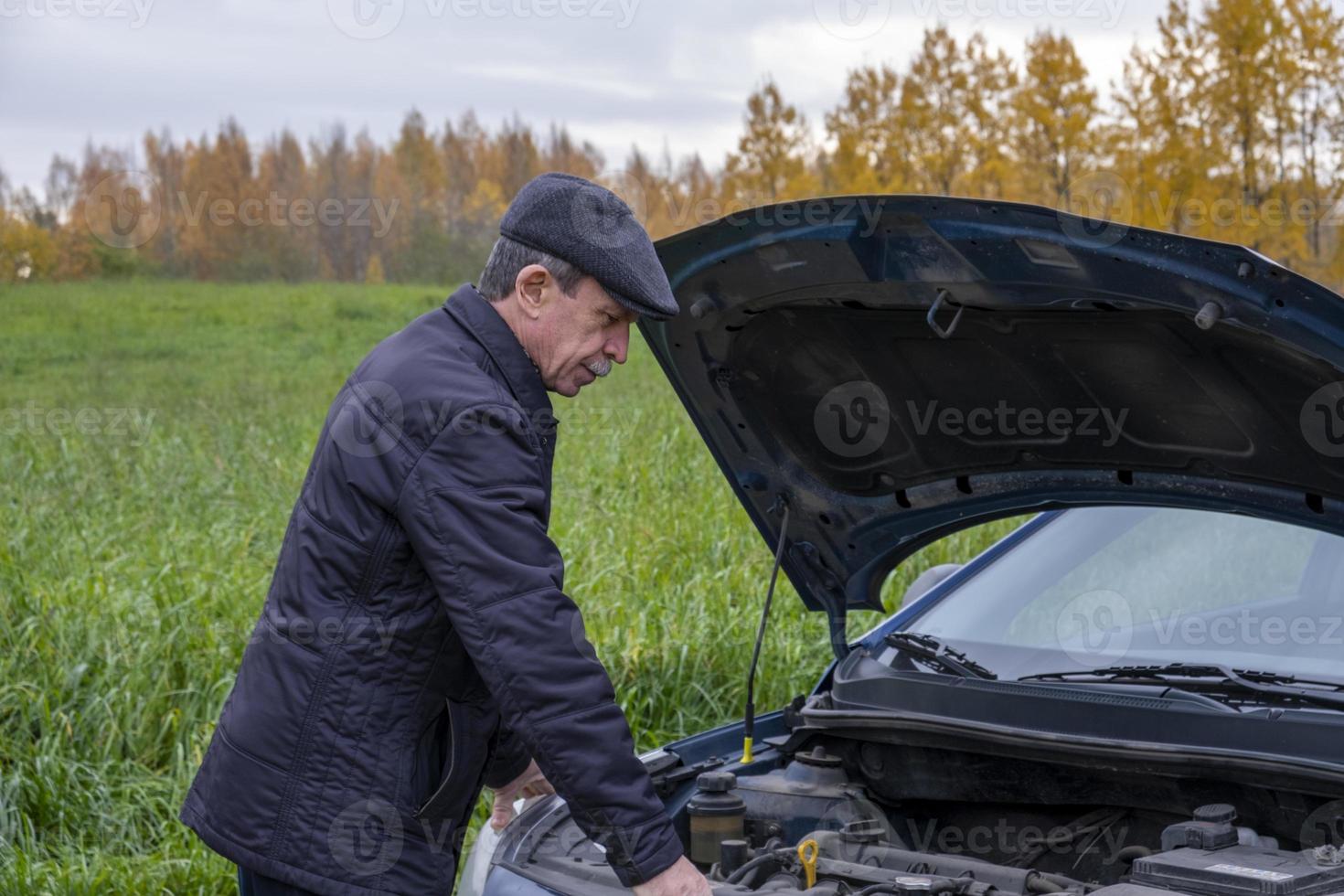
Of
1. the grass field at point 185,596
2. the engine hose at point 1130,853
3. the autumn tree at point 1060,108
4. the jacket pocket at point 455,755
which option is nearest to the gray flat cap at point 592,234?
the jacket pocket at point 455,755

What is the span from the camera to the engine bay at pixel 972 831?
2.31 meters

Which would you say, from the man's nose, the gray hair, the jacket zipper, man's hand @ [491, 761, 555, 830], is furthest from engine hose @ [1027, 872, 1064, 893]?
the gray hair

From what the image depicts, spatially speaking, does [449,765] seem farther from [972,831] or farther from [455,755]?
[972,831]

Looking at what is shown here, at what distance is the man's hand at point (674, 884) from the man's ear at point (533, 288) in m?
0.94

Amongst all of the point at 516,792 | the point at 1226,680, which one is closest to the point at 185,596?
the point at 516,792

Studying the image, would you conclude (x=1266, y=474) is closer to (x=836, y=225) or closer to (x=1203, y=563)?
(x=1203, y=563)

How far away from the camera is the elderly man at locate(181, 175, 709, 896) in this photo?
206cm

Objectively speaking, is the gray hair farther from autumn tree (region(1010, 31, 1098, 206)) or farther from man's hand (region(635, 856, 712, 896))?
autumn tree (region(1010, 31, 1098, 206))

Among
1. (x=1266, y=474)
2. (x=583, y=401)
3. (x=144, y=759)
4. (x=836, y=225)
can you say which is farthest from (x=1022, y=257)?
(x=583, y=401)

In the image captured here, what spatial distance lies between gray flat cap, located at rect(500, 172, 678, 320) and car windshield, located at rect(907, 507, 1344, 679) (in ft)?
4.23

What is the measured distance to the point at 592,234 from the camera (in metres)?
2.22

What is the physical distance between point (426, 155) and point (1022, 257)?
40.1 m

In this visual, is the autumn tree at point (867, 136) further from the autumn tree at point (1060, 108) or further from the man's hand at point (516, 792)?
the man's hand at point (516, 792)

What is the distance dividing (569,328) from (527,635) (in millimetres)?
556
